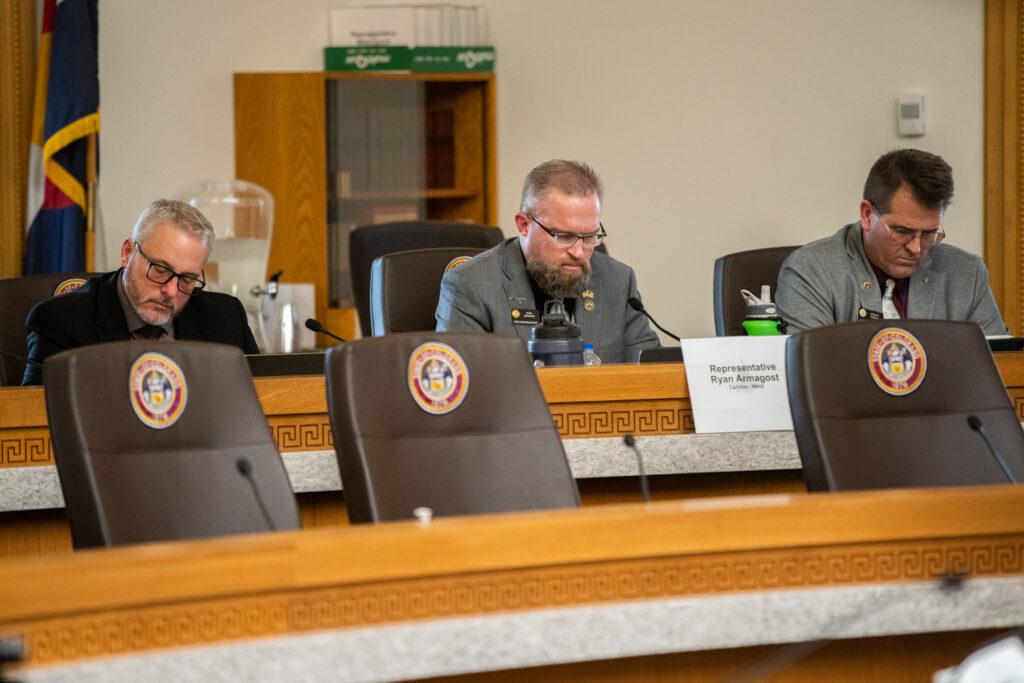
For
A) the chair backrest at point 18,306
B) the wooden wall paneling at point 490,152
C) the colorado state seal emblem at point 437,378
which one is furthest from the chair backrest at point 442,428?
the wooden wall paneling at point 490,152

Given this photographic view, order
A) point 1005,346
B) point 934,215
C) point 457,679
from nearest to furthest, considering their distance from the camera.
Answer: point 457,679, point 1005,346, point 934,215

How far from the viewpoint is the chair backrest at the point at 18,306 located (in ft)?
10.8

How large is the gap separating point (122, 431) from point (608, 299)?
177cm

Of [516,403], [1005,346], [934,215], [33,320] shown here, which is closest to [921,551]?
[516,403]

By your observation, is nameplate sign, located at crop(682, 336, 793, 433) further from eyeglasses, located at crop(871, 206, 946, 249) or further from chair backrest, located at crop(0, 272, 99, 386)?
chair backrest, located at crop(0, 272, 99, 386)

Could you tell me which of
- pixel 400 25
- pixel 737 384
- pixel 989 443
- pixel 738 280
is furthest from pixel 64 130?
pixel 989 443

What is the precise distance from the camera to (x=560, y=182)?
3367 mm

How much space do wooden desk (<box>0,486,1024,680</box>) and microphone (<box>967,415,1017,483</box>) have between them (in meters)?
0.42

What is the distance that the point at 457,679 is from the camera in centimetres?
160

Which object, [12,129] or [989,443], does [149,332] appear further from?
[12,129]

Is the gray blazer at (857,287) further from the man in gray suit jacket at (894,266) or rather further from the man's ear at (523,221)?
the man's ear at (523,221)

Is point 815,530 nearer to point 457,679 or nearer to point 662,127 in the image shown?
point 457,679

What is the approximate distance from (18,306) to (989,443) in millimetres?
2311

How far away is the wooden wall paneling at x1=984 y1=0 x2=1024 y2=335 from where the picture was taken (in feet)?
19.8
